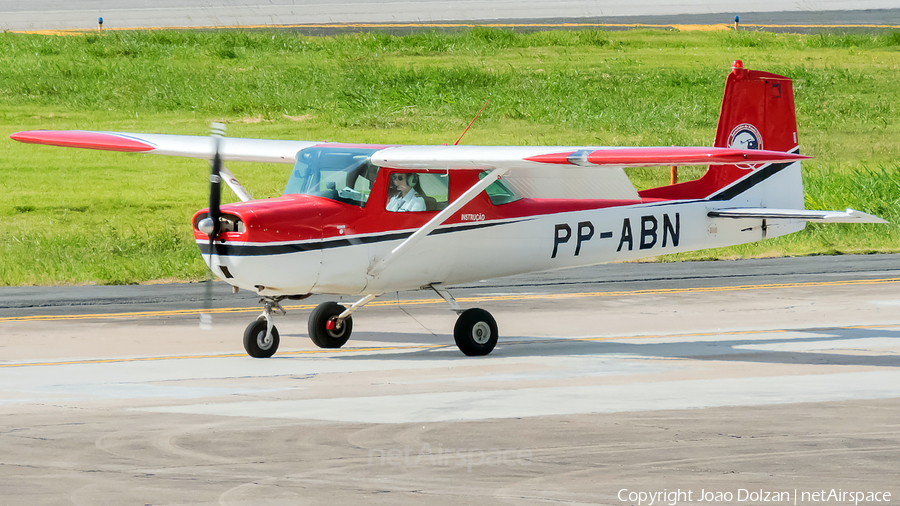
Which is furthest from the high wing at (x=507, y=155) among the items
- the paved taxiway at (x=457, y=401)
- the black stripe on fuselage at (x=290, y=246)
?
the paved taxiway at (x=457, y=401)

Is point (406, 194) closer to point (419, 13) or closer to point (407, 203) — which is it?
point (407, 203)

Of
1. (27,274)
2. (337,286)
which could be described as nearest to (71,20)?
(27,274)

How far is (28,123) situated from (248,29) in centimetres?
1238

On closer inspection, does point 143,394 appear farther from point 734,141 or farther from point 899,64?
point 899,64

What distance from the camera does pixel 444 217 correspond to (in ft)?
39.3

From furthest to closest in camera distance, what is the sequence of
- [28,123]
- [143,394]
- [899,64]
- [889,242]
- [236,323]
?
[899,64] < [28,123] < [889,242] < [236,323] < [143,394]

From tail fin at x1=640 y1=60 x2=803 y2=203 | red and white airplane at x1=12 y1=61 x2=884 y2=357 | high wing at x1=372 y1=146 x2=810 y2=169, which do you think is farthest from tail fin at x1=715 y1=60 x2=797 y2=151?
high wing at x1=372 y1=146 x2=810 y2=169

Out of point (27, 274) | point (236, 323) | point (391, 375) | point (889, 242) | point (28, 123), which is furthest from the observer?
point (28, 123)

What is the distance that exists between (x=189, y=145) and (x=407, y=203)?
10.8 feet

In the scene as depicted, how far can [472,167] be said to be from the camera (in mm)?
11789

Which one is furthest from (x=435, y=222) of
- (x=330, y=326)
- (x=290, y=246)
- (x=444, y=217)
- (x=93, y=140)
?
(x=93, y=140)

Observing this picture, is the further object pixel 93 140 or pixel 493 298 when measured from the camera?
pixel 493 298

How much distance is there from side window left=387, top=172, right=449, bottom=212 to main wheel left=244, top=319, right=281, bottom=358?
1862 millimetres

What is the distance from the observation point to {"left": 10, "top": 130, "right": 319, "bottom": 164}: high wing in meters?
13.2
